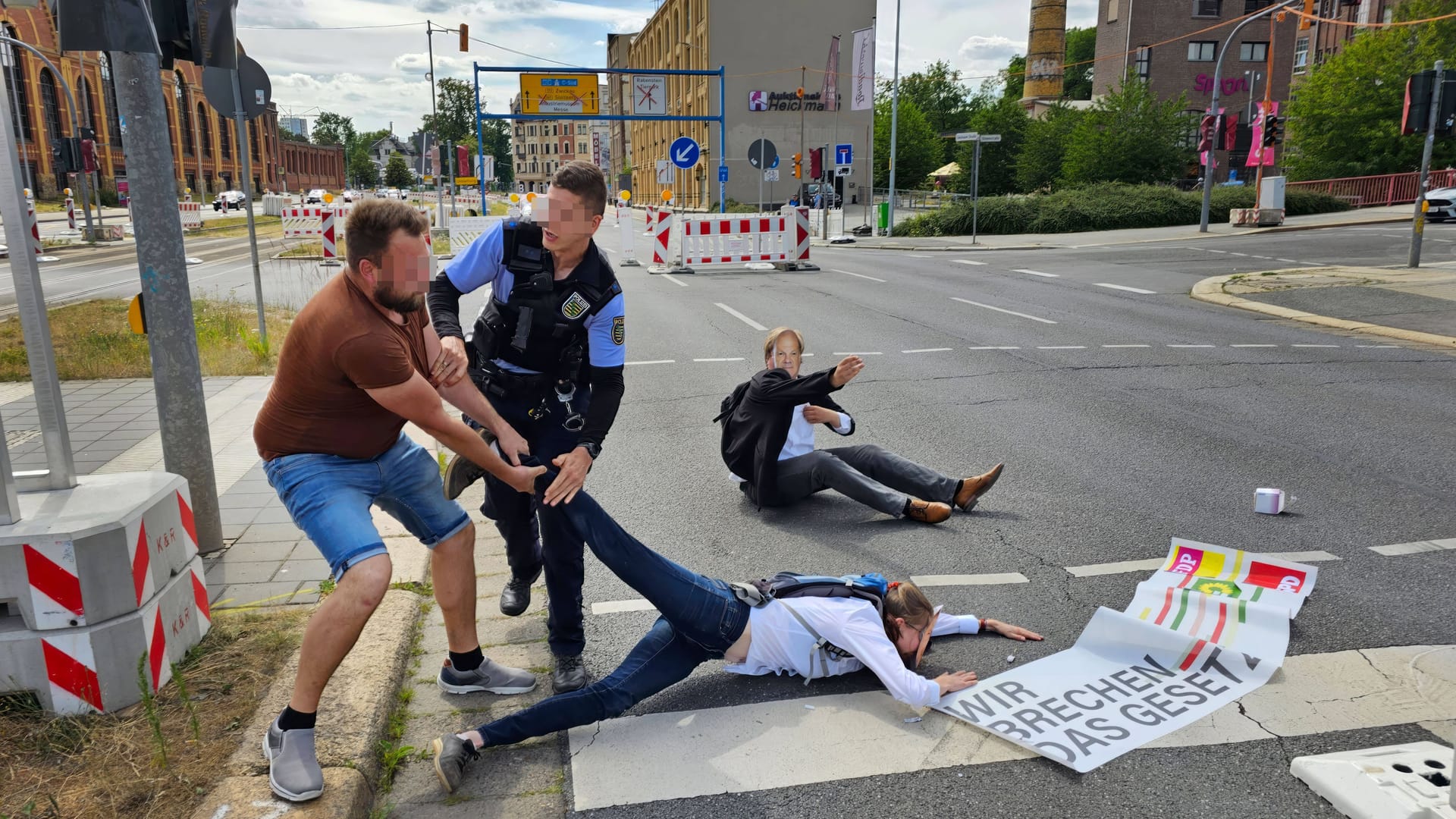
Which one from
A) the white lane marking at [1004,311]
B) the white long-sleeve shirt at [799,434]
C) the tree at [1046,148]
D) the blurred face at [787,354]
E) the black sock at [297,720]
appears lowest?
the white lane marking at [1004,311]

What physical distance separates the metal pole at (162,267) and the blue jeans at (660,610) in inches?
86.2

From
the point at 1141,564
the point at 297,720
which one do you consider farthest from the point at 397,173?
the point at 297,720

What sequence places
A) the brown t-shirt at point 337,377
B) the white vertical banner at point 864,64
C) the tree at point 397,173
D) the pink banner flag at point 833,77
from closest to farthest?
the brown t-shirt at point 337,377
the white vertical banner at point 864,64
the pink banner flag at point 833,77
the tree at point 397,173

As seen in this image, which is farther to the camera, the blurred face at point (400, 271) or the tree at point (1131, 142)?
the tree at point (1131, 142)

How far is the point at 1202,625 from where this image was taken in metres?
4.00

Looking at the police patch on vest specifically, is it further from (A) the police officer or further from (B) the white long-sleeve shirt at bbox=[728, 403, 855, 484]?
(B) the white long-sleeve shirt at bbox=[728, 403, 855, 484]

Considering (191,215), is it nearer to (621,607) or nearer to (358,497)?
(621,607)

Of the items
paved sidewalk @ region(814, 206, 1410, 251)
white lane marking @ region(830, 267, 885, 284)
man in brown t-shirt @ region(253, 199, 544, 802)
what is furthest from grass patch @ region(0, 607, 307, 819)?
paved sidewalk @ region(814, 206, 1410, 251)

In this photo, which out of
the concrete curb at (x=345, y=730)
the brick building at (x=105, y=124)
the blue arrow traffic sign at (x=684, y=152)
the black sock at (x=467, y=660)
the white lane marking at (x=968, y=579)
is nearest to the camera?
the concrete curb at (x=345, y=730)

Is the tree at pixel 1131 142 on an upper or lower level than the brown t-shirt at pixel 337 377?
upper

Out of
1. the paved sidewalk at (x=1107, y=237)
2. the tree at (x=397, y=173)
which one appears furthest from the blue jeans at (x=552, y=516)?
the tree at (x=397, y=173)

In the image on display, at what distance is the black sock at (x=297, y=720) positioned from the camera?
2.92 meters

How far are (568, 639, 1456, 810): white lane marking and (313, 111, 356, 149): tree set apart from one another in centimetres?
16993

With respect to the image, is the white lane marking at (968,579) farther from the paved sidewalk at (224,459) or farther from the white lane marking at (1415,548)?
the paved sidewalk at (224,459)
